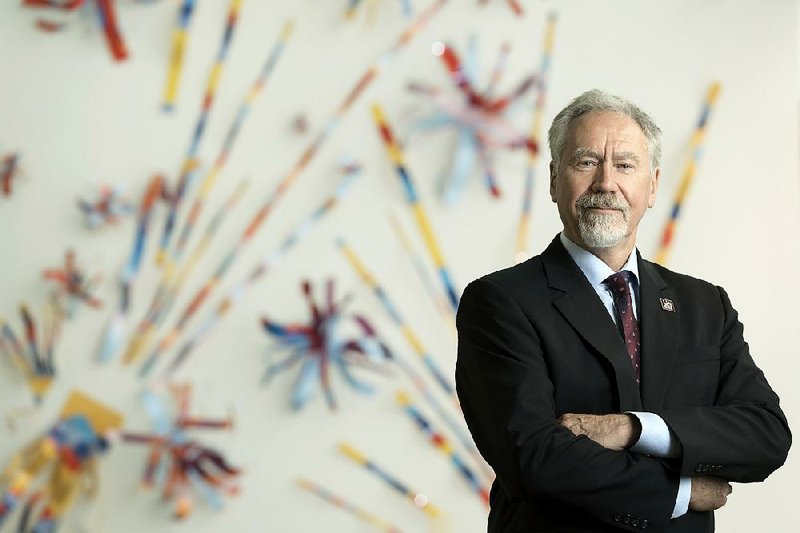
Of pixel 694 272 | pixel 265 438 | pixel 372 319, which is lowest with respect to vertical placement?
pixel 265 438

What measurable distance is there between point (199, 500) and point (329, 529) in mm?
398

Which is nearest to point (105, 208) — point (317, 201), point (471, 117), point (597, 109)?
point (317, 201)

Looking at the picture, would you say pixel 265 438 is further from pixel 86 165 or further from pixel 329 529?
pixel 86 165

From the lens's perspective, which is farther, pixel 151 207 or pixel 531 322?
pixel 151 207

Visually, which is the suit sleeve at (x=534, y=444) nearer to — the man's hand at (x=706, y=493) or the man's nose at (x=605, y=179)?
the man's hand at (x=706, y=493)

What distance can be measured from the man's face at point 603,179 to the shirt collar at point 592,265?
2 centimetres

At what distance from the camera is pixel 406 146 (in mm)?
3682

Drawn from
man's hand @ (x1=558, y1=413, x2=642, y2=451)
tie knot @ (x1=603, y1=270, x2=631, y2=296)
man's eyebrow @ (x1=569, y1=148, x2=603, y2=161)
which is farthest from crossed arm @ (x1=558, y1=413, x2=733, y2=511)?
man's eyebrow @ (x1=569, y1=148, x2=603, y2=161)

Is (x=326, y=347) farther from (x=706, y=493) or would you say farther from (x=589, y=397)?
(x=706, y=493)

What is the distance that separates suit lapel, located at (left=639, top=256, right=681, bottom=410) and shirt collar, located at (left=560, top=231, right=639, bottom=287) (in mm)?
29

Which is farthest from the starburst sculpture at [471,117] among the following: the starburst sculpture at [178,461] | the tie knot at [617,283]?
the tie knot at [617,283]

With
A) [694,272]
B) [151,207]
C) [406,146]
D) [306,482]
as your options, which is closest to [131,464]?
[306,482]

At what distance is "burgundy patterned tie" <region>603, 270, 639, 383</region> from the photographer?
7.00 ft

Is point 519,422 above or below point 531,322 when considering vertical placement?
below
